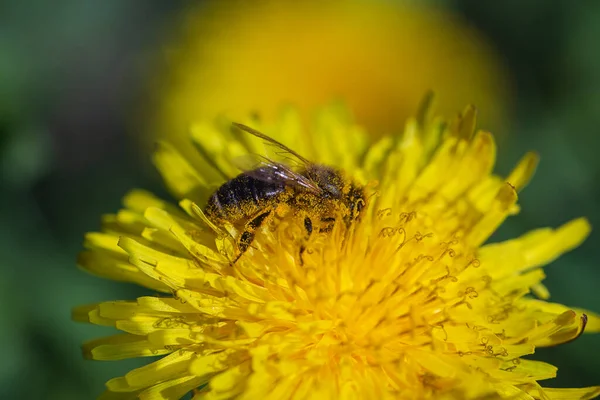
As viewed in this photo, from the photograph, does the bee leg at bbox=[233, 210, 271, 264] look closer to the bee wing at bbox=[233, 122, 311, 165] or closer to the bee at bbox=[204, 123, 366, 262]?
the bee at bbox=[204, 123, 366, 262]

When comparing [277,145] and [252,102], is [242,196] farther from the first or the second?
[252,102]

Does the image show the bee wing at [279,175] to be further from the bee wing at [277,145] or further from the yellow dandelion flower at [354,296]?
the yellow dandelion flower at [354,296]

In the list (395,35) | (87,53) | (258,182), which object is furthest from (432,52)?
(87,53)

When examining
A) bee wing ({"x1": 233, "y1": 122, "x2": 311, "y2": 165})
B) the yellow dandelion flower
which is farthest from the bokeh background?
bee wing ({"x1": 233, "y1": 122, "x2": 311, "y2": 165})

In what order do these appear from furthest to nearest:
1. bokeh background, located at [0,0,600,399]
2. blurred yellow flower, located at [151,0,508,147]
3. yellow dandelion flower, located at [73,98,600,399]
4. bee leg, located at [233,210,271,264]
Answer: blurred yellow flower, located at [151,0,508,147] < bokeh background, located at [0,0,600,399] < bee leg, located at [233,210,271,264] < yellow dandelion flower, located at [73,98,600,399]

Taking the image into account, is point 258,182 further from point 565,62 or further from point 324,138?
point 565,62

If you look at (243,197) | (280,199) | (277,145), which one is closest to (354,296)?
(280,199)
